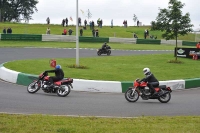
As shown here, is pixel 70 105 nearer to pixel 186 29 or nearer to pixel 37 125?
pixel 37 125

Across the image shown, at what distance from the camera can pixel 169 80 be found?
60.3ft

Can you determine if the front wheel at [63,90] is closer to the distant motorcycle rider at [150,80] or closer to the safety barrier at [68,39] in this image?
the distant motorcycle rider at [150,80]

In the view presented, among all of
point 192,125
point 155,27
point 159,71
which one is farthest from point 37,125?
point 155,27

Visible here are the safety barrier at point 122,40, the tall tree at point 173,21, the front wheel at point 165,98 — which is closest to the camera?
the front wheel at point 165,98

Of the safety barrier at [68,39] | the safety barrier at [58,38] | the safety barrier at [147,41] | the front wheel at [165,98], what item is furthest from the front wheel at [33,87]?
the safety barrier at [147,41]

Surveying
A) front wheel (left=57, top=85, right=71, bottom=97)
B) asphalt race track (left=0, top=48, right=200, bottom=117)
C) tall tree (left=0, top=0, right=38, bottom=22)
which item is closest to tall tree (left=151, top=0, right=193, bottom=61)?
asphalt race track (left=0, top=48, right=200, bottom=117)

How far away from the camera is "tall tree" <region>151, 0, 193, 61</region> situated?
89.6 feet

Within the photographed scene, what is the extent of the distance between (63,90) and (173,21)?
14.6 meters

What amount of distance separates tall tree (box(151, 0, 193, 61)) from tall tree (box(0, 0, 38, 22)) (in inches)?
2803

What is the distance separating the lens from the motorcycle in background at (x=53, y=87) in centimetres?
1479

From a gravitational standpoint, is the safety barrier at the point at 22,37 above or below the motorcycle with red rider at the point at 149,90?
above

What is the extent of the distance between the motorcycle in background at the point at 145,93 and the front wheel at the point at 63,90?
2247 mm

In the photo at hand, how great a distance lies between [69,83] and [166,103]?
3.73 m

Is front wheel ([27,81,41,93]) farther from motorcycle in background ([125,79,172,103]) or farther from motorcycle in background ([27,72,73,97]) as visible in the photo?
motorcycle in background ([125,79,172,103])
